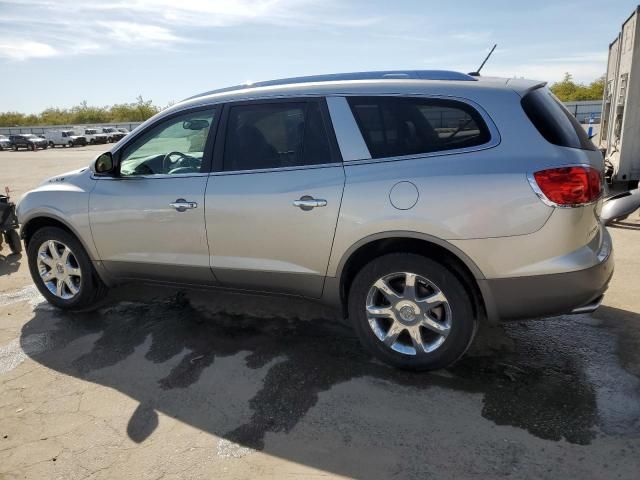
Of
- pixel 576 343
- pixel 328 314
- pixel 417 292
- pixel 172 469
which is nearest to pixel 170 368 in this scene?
pixel 172 469

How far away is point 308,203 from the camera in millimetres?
3154

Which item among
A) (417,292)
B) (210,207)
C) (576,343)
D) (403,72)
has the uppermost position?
(403,72)

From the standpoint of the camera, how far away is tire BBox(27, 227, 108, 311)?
168 inches

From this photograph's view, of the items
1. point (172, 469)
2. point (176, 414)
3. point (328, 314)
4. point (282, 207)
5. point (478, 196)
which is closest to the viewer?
point (172, 469)

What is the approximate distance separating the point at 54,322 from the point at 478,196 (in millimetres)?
3653

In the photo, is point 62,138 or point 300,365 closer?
point 300,365

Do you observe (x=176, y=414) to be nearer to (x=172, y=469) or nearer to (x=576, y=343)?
(x=172, y=469)

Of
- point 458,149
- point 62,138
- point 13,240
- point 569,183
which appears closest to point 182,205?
point 458,149

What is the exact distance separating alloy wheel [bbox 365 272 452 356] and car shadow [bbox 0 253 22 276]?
4.75 metres

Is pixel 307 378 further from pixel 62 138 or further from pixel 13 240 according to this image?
pixel 62 138

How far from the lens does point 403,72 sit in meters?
3.40

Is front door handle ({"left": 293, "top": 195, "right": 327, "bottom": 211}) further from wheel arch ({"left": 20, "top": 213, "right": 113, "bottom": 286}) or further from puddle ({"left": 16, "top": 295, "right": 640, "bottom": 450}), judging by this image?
wheel arch ({"left": 20, "top": 213, "right": 113, "bottom": 286})

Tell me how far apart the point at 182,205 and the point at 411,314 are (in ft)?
5.84

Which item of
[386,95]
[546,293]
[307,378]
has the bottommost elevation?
[307,378]
